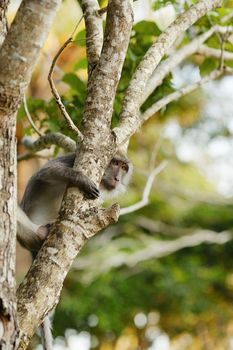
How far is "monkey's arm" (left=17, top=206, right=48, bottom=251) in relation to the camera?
15.1 ft

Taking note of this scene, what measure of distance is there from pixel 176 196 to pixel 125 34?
1188 centimetres

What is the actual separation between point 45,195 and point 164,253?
29.4 ft

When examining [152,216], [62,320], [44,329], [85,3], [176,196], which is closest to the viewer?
[85,3]

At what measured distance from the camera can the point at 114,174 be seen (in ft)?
17.0

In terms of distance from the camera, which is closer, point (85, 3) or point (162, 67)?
point (85, 3)

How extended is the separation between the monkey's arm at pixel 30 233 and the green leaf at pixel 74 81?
1.08 metres

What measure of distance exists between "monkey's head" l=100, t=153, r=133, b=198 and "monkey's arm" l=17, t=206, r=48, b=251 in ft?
2.14

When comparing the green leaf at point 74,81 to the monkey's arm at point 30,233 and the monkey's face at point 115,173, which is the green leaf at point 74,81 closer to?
the monkey's face at point 115,173

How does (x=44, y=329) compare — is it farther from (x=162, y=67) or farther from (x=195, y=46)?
(x=195, y=46)

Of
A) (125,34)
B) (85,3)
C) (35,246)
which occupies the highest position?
(85,3)

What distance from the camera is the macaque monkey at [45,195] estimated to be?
15.2 feet

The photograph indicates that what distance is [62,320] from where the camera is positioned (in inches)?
557

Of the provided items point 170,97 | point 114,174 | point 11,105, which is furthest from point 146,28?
point 11,105

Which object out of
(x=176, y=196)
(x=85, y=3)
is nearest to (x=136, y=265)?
(x=176, y=196)
